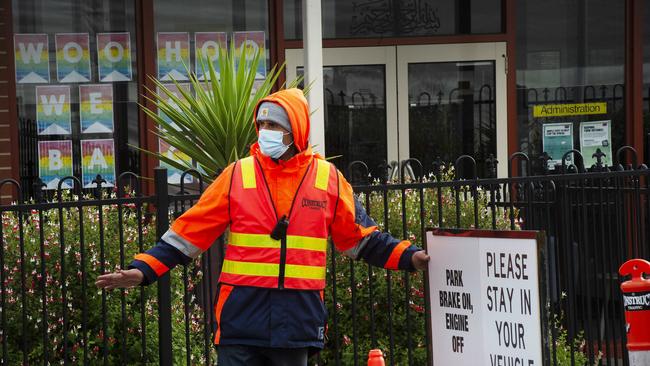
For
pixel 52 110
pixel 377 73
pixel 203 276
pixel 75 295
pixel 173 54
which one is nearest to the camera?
pixel 203 276

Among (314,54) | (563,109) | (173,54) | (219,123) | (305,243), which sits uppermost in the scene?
(173,54)

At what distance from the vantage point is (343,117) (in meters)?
10.5

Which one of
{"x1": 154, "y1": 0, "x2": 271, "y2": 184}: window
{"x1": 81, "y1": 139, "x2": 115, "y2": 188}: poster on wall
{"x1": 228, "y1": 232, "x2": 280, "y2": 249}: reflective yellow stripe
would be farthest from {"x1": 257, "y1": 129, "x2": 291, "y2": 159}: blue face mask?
{"x1": 81, "y1": 139, "x2": 115, "y2": 188}: poster on wall

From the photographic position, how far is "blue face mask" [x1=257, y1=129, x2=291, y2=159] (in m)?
4.53

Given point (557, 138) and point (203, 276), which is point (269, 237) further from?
point (557, 138)

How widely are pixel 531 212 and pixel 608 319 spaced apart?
3.73 feet

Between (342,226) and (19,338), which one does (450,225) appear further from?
(19,338)

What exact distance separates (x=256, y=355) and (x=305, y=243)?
1.65 feet

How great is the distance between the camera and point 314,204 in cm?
459

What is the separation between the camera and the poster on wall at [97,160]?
979cm

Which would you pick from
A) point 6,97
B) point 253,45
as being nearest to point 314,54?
point 253,45

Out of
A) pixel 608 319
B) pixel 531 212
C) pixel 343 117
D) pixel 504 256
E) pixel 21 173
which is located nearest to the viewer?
pixel 504 256

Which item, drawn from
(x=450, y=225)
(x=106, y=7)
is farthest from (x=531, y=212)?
(x=106, y=7)

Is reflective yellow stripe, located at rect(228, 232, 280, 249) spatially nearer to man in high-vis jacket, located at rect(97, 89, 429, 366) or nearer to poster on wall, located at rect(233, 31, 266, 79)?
man in high-vis jacket, located at rect(97, 89, 429, 366)
